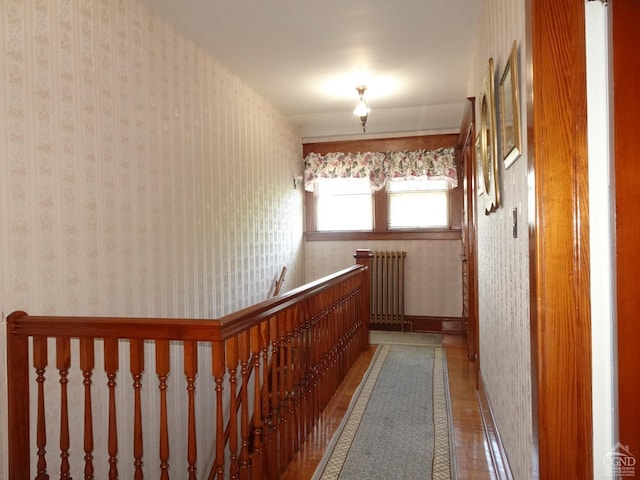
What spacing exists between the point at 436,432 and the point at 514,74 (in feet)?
6.62

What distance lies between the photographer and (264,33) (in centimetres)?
313

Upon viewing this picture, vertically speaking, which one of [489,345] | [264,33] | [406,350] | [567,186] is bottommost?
[406,350]

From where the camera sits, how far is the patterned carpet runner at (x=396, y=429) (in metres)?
2.12

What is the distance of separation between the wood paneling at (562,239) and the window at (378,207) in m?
4.53

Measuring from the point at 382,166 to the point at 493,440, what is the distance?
13.6ft

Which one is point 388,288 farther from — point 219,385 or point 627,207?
→ point 627,207

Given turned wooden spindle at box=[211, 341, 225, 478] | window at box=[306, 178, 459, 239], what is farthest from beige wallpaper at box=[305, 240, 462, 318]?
turned wooden spindle at box=[211, 341, 225, 478]

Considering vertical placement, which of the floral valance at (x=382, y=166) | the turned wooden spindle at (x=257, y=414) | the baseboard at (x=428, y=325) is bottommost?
the baseboard at (x=428, y=325)

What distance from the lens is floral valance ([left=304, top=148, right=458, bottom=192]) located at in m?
5.61

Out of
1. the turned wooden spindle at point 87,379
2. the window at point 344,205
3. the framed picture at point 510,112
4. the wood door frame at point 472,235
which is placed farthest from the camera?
the window at point 344,205

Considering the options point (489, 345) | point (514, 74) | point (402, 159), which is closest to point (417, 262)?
point (402, 159)

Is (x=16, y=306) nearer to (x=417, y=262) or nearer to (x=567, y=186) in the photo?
(x=567, y=186)

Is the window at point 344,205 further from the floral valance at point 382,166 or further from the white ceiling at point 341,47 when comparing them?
the white ceiling at point 341,47

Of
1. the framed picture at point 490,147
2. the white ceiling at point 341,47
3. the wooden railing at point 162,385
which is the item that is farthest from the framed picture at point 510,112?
the white ceiling at point 341,47
